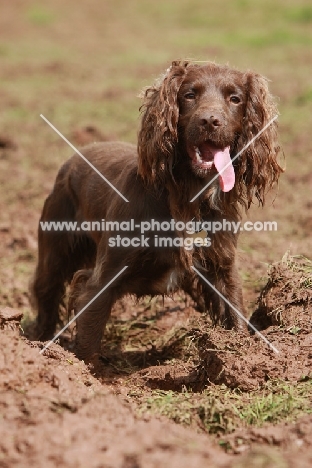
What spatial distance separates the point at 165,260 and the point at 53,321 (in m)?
1.64

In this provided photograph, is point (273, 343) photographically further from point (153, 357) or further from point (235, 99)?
point (235, 99)

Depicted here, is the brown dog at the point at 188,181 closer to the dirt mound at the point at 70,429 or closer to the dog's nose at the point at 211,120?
the dog's nose at the point at 211,120

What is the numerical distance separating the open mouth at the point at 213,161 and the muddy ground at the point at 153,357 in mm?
854

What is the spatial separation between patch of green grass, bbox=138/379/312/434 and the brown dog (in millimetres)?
972

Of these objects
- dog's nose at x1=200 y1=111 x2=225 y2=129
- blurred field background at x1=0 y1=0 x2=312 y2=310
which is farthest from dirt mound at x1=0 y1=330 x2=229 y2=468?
blurred field background at x1=0 y1=0 x2=312 y2=310

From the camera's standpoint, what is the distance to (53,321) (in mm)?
5973

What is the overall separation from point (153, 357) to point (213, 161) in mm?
1565

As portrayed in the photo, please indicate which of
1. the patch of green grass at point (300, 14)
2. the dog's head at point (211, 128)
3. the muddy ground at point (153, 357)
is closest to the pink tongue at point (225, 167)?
the dog's head at point (211, 128)

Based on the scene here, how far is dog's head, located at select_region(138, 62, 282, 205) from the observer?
4434mm

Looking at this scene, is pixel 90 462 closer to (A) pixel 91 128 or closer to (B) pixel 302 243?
(B) pixel 302 243

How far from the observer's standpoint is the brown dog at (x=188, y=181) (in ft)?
14.7

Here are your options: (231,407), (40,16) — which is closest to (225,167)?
(231,407)

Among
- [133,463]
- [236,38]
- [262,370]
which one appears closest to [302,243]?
[262,370]

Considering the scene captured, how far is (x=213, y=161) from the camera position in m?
4.48
